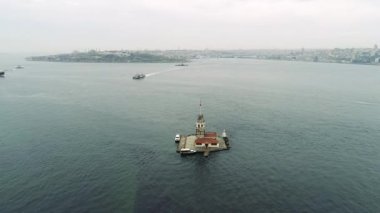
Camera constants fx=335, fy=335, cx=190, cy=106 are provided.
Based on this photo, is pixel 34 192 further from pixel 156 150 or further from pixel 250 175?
pixel 250 175

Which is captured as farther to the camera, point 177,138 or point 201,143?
point 177,138

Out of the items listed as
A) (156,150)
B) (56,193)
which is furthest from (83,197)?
(156,150)

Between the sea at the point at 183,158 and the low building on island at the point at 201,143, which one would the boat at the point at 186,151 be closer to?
the low building on island at the point at 201,143

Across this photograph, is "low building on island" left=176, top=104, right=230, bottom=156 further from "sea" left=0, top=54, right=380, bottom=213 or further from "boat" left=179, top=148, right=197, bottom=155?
"sea" left=0, top=54, right=380, bottom=213

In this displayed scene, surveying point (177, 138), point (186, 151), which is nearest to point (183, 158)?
point (186, 151)

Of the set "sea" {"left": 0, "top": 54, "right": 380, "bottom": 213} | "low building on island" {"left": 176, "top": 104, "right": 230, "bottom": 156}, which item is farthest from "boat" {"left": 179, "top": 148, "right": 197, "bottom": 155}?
"sea" {"left": 0, "top": 54, "right": 380, "bottom": 213}

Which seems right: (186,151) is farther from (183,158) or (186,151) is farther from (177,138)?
(177,138)

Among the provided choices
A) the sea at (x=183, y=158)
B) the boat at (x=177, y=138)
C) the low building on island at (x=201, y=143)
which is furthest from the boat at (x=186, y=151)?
the boat at (x=177, y=138)
